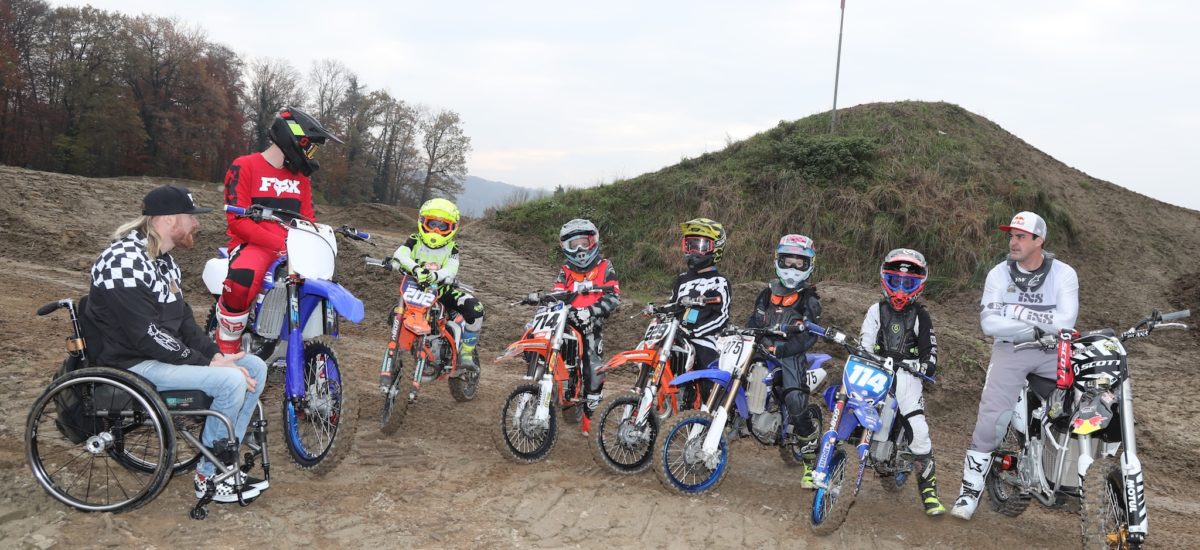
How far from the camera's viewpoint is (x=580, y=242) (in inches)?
255

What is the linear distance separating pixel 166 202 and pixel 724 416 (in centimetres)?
395

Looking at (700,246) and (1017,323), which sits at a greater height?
(700,246)

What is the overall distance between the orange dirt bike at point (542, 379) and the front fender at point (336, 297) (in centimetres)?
130

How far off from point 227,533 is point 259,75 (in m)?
Result: 44.0

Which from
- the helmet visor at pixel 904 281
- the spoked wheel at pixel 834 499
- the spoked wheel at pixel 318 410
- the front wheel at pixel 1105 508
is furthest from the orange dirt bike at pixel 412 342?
the front wheel at pixel 1105 508

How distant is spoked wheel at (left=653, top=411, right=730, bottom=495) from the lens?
5.22m

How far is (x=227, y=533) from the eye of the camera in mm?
4250

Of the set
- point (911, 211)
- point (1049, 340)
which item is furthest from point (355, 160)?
point (1049, 340)

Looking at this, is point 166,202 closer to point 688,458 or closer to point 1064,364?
point 688,458

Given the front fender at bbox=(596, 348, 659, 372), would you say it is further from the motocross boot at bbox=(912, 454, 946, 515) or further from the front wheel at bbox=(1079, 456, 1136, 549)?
the front wheel at bbox=(1079, 456, 1136, 549)

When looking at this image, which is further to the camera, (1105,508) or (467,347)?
(467,347)

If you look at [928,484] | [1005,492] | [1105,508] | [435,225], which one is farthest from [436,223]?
[1105,508]

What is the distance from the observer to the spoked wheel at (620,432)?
5.44 m

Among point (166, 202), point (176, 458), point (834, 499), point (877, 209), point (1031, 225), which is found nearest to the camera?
point (166, 202)
